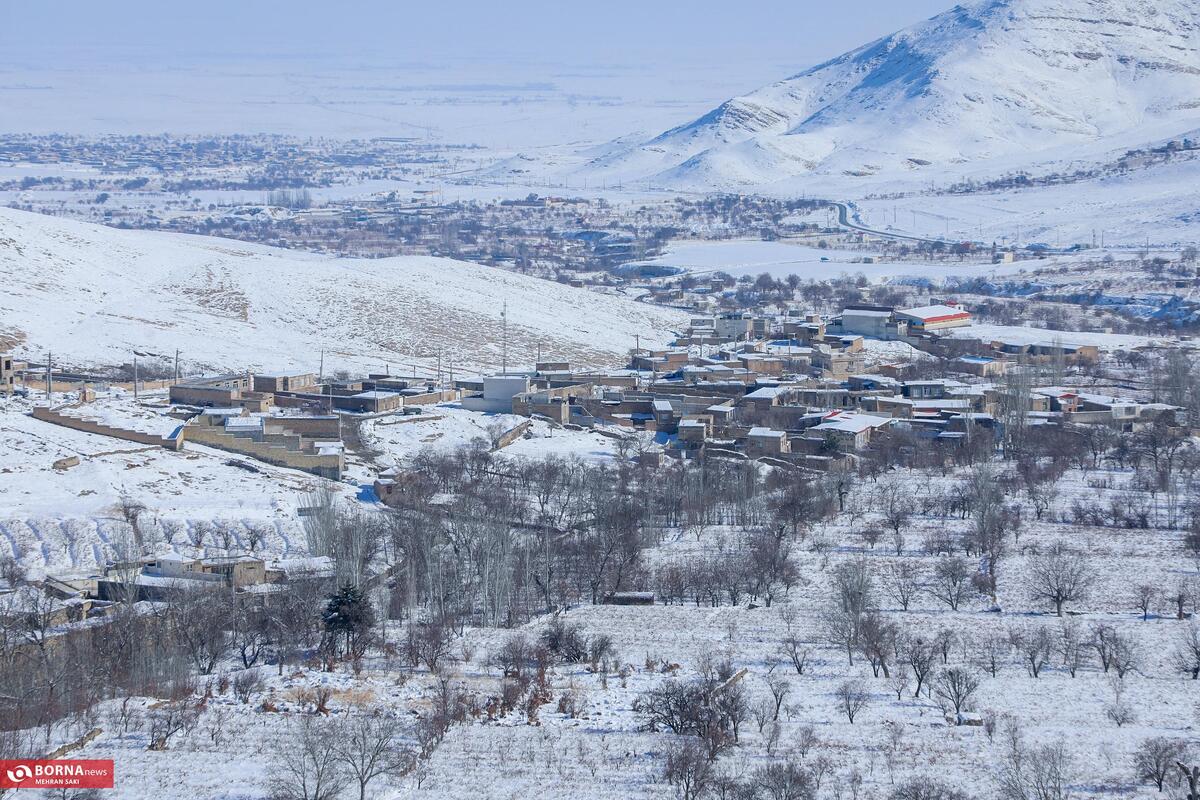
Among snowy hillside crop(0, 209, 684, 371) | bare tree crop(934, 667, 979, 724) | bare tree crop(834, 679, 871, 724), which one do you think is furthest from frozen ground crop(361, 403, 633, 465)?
bare tree crop(934, 667, 979, 724)

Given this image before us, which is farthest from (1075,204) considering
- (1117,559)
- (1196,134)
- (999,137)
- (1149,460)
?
(1117,559)

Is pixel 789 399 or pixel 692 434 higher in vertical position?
pixel 789 399

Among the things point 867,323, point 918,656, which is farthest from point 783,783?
point 867,323

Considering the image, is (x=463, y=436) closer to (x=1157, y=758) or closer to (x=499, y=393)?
(x=499, y=393)

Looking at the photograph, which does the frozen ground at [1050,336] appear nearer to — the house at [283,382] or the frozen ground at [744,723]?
the house at [283,382]

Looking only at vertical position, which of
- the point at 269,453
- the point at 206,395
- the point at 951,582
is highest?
the point at 206,395

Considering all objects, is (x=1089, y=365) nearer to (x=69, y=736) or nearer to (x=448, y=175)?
(x=69, y=736)
